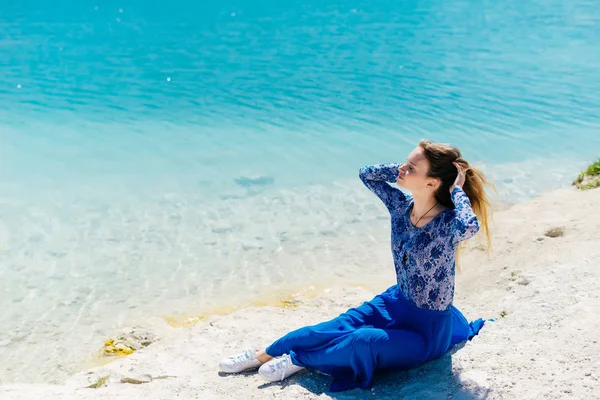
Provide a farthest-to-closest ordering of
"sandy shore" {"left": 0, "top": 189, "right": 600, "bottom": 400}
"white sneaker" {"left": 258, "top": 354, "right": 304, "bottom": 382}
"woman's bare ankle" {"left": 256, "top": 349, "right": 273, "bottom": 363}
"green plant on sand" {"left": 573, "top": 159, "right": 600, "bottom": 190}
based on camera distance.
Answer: "green plant on sand" {"left": 573, "top": 159, "right": 600, "bottom": 190} → "woman's bare ankle" {"left": 256, "top": 349, "right": 273, "bottom": 363} → "white sneaker" {"left": 258, "top": 354, "right": 304, "bottom": 382} → "sandy shore" {"left": 0, "top": 189, "right": 600, "bottom": 400}

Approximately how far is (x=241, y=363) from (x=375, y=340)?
128cm

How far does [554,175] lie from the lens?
37.5 feet

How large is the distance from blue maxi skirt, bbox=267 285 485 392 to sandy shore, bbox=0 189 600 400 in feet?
0.41

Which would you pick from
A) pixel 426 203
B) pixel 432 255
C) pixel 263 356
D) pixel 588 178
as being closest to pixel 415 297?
pixel 432 255

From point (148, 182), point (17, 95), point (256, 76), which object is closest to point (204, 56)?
point (256, 76)

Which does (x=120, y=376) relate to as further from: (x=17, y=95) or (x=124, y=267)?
(x=17, y=95)

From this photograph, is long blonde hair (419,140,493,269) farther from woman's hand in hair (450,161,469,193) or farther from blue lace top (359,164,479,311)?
blue lace top (359,164,479,311)

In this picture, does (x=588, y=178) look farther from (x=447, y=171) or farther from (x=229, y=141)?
(x=229, y=141)

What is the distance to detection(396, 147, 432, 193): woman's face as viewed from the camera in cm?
496

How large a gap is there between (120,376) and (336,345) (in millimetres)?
2216

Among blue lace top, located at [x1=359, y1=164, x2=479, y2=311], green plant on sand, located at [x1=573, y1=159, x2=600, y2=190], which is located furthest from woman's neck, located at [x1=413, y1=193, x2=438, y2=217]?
green plant on sand, located at [x1=573, y1=159, x2=600, y2=190]

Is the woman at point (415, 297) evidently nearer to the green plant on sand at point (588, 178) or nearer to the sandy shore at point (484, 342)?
the sandy shore at point (484, 342)

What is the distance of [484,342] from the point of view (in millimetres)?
5344

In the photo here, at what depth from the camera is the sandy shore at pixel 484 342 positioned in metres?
4.74
